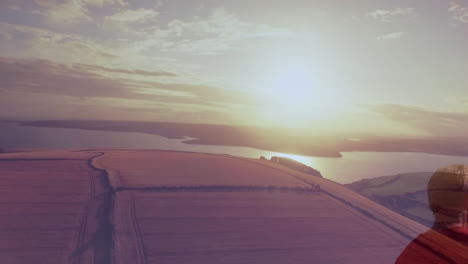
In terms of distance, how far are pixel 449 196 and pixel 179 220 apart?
13.8 metres

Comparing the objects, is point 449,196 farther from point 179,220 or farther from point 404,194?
point 404,194

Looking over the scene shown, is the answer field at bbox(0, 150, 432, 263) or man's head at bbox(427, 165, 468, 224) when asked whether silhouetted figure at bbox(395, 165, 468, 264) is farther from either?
field at bbox(0, 150, 432, 263)

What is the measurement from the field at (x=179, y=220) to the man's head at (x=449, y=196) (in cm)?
789

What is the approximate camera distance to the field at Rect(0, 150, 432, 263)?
13.3 meters

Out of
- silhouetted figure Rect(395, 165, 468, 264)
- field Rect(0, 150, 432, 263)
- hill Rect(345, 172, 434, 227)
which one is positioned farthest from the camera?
hill Rect(345, 172, 434, 227)

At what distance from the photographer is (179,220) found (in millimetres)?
17453

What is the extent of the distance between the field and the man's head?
789 cm

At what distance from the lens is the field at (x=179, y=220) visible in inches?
525

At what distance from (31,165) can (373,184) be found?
5100cm

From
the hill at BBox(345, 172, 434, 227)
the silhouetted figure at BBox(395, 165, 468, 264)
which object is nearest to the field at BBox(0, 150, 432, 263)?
the silhouetted figure at BBox(395, 165, 468, 264)

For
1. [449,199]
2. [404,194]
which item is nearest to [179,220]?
[449,199]

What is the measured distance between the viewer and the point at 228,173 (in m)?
31.9

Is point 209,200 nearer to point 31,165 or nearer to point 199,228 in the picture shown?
point 199,228

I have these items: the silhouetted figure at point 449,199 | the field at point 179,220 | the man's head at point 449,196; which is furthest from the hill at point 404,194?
the man's head at point 449,196
